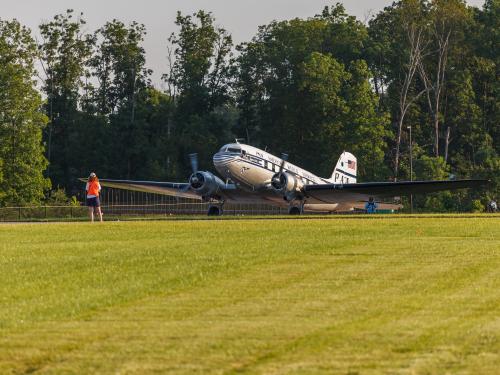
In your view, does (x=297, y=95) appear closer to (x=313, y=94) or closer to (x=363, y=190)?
(x=313, y=94)

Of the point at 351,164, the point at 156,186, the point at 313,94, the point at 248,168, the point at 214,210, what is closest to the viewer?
the point at 248,168

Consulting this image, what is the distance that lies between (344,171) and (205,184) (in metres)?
18.5

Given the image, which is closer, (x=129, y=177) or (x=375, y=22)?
(x=129, y=177)

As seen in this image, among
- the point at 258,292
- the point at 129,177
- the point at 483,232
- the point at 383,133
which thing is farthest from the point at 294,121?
the point at 258,292

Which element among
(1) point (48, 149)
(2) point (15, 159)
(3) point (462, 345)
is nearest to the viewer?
(3) point (462, 345)

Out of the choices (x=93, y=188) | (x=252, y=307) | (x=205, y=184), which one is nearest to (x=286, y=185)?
(x=205, y=184)

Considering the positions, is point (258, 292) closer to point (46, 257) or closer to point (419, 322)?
point (419, 322)

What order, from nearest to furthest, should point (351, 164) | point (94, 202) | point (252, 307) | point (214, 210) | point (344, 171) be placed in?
point (252, 307), point (94, 202), point (214, 210), point (344, 171), point (351, 164)

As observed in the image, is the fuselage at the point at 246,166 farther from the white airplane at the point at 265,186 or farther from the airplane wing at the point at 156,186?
the airplane wing at the point at 156,186

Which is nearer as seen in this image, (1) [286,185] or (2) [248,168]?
(2) [248,168]

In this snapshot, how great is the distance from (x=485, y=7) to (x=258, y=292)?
10815cm

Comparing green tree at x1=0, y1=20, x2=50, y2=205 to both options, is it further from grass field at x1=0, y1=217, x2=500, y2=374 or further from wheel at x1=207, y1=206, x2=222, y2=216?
grass field at x1=0, y1=217, x2=500, y2=374

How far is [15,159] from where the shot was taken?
94.1 metres

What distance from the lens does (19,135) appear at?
94938mm
